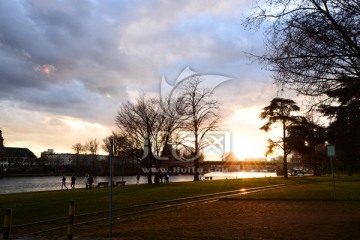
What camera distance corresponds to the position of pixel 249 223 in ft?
39.9

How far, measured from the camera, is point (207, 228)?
1122 cm

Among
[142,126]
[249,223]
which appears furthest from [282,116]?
[249,223]

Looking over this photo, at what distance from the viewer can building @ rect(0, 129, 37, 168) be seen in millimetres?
168000

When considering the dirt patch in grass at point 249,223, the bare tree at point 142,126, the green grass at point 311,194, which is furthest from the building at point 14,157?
the dirt patch in grass at point 249,223

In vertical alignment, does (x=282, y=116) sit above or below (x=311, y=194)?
above

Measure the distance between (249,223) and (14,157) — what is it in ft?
624

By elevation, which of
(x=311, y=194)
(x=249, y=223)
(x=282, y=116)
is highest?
(x=282, y=116)

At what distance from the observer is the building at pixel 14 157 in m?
168

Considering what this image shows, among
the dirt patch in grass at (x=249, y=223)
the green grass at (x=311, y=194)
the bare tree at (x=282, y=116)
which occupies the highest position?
the bare tree at (x=282, y=116)

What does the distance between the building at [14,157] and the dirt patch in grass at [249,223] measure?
165 m

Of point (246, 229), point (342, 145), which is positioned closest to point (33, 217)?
point (246, 229)

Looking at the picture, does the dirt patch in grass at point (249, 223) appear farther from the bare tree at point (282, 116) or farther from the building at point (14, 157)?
the building at point (14, 157)

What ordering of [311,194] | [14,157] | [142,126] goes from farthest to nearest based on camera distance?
1. [14,157]
2. [142,126]
3. [311,194]

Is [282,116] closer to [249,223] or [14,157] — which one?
[249,223]
